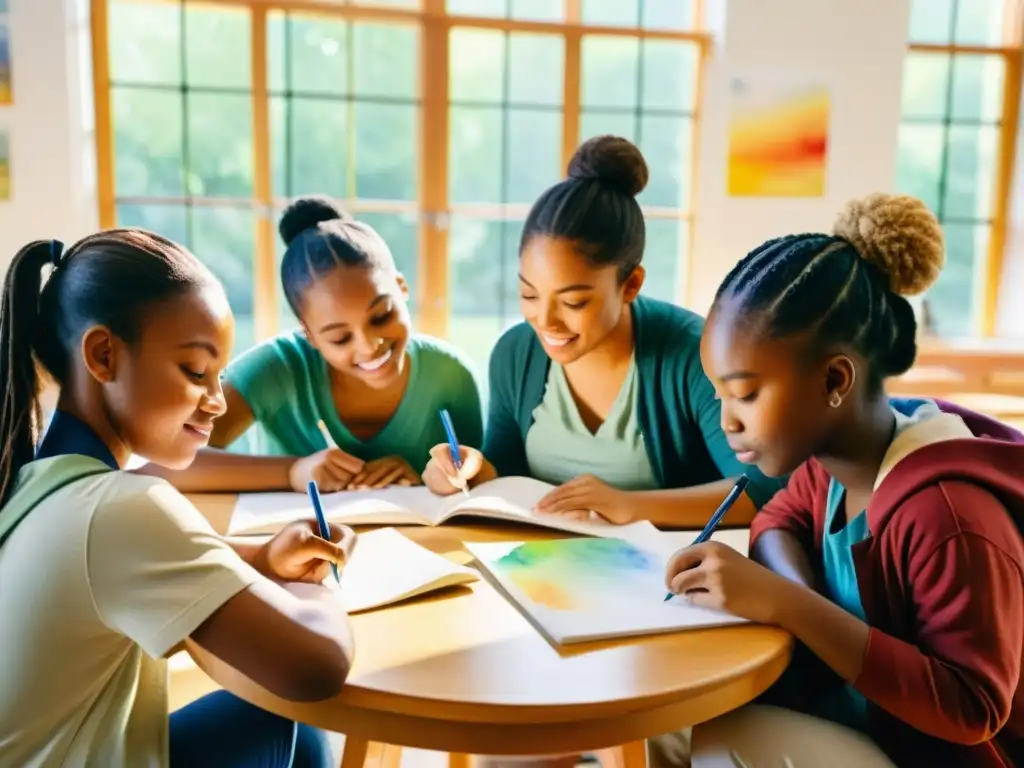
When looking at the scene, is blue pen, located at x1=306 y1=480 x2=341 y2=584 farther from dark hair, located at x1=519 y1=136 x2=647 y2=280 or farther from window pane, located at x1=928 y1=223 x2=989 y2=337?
window pane, located at x1=928 y1=223 x2=989 y2=337

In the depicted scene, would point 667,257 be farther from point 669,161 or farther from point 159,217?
point 159,217

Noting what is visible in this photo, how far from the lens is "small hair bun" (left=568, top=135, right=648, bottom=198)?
1.44 m

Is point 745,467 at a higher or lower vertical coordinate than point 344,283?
lower

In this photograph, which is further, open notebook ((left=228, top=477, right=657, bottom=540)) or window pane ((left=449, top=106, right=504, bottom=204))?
window pane ((left=449, top=106, right=504, bottom=204))

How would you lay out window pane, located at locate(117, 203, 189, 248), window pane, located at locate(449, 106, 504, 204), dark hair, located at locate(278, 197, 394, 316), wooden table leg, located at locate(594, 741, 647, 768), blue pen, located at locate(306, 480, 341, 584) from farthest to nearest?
window pane, located at locate(449, 106, 504, 204)
window pane, located at locate(117, 203, 189, 248)
dark hair, located at locate(278, 197, 394, 316)
wooden table leg, located at locate(594, 741, 647, 768)
blue pen, located at locate(306, 480, 341, 584)

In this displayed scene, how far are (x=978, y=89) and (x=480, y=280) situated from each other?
2.68 metres

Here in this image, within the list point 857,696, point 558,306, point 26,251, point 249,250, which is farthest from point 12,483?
point 249,250

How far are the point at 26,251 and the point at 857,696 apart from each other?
1007mm

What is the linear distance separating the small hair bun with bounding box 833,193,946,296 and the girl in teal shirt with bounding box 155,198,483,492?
83 centimetres

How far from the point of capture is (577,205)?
142 centimetres

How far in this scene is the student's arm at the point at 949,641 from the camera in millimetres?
794

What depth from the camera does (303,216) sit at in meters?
1.60

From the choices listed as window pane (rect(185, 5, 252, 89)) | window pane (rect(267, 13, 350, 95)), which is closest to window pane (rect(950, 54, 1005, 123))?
window pane (rect(267, 13, 350, 95))

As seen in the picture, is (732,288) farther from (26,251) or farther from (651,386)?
(26,251)
